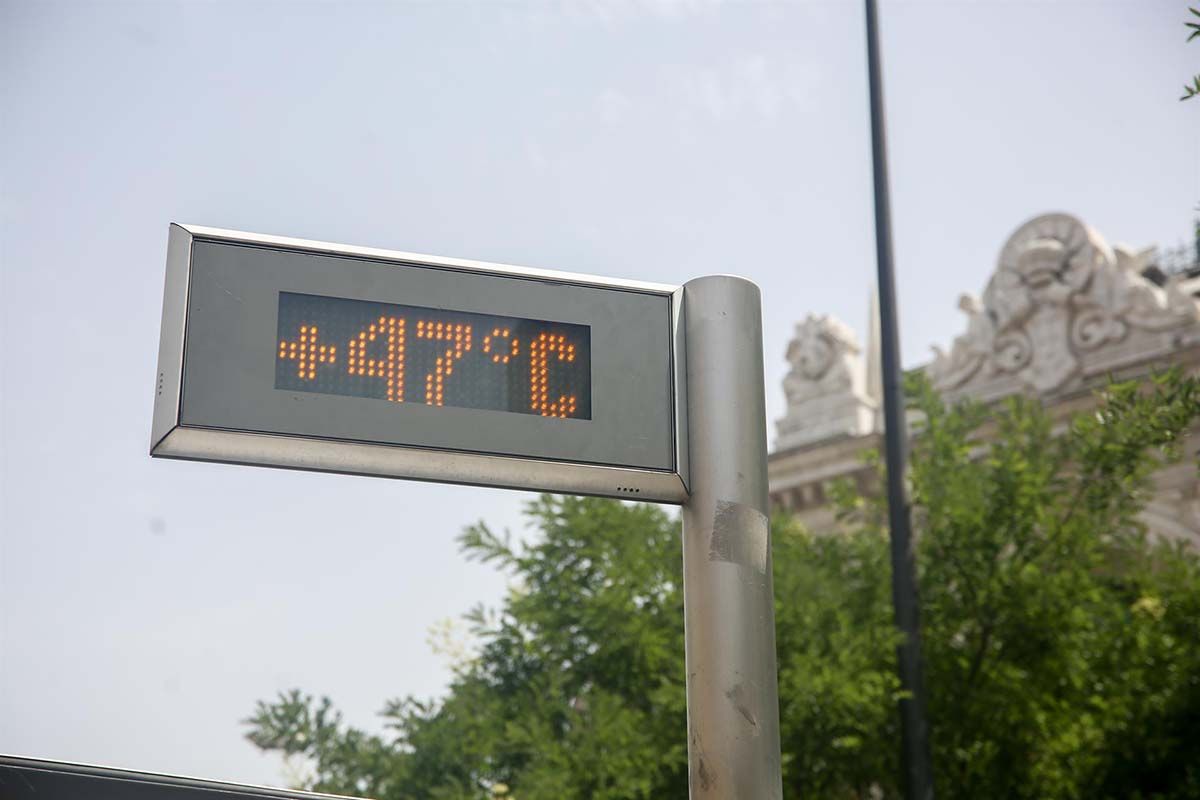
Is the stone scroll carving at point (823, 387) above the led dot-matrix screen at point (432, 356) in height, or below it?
above

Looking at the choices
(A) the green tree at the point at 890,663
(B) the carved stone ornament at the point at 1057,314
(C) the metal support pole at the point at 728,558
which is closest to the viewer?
(C) the metal support pole at the point at 728,558

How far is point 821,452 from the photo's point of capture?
72.5 ft

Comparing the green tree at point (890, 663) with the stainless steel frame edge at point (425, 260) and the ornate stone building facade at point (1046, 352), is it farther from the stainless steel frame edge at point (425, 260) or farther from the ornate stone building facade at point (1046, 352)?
the stainless steel frame edge at point (425, 260)

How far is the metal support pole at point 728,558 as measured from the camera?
2.66 metres

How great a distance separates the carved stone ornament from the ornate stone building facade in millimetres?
15

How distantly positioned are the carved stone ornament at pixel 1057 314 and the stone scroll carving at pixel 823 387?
2.08 m

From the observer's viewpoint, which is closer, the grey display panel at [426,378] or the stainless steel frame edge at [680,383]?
the grey display panel at [426,378]

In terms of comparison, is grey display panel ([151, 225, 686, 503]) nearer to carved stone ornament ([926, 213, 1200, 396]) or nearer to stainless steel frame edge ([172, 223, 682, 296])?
stainless steel frame edge ([172, 223, 682, 296])

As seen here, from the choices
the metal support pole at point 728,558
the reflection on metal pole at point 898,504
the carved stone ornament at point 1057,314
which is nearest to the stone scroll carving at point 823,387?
the carved stone ornament at point 1057,314

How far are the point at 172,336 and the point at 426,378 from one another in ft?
1.62

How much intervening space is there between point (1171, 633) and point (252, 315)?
391 inches

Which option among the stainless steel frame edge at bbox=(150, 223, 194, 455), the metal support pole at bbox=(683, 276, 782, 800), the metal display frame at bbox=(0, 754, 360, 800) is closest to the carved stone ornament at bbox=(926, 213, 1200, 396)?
the metal support pole at bbox=(683, 276, 782, 800)

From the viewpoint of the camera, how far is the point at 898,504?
9.66m

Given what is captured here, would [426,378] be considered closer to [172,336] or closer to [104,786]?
[172,336]
